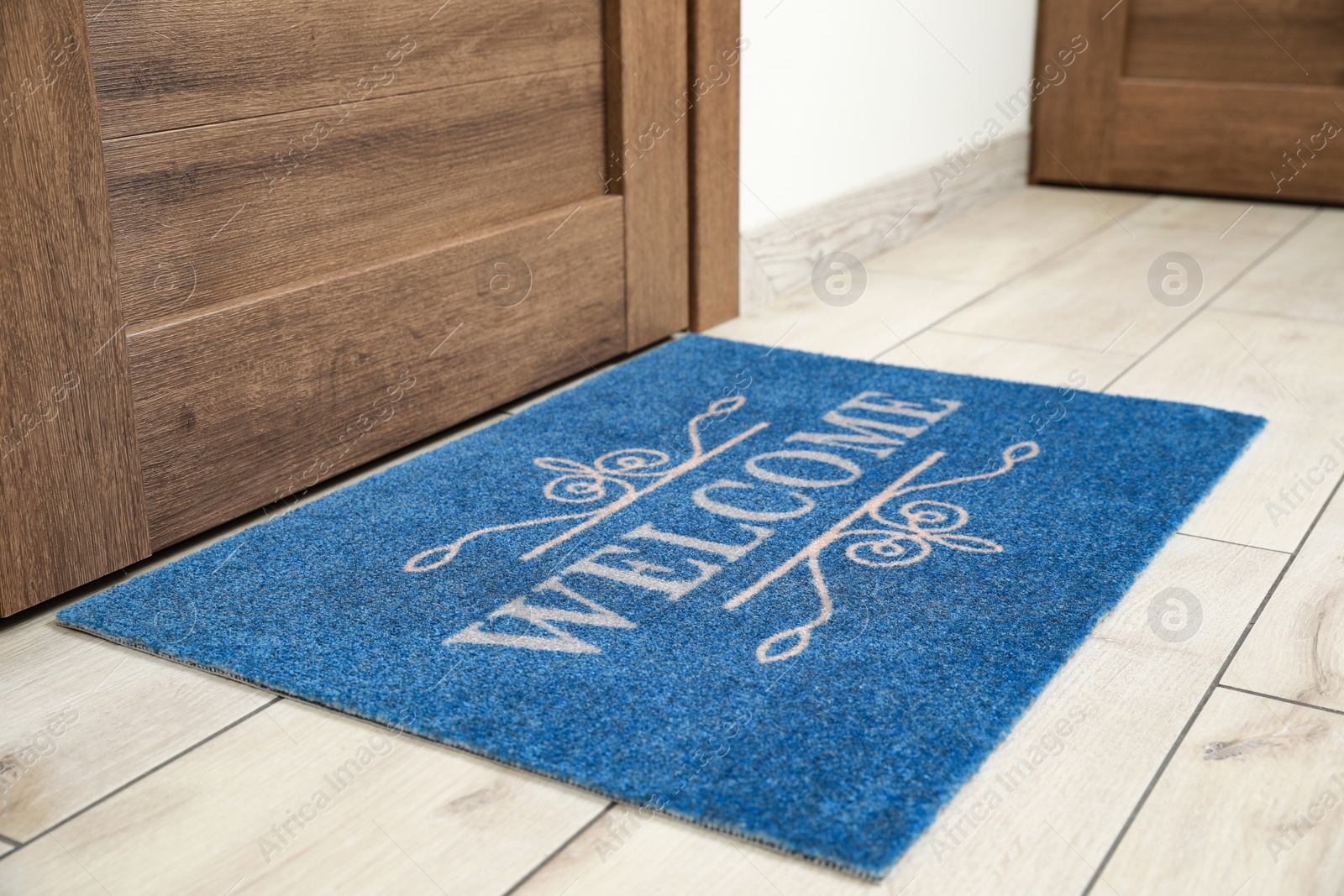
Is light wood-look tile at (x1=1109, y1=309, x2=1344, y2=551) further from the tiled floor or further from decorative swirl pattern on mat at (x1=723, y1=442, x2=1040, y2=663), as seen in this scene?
decorative swirl pattern on mat at (x1=723, y1=442, x2=1040, y2=663)

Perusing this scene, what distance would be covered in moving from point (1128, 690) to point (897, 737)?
0.22 meters

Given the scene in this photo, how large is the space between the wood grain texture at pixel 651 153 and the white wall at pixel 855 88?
17cm

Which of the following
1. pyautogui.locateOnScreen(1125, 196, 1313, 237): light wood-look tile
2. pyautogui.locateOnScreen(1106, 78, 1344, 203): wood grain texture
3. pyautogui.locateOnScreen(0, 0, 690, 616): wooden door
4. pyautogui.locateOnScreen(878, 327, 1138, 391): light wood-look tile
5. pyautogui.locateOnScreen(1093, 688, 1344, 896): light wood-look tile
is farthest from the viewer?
pyautogui.locateOnScreen(1106, 78, 1344, 203): wood grain texture

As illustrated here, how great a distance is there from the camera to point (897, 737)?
3.17 feet

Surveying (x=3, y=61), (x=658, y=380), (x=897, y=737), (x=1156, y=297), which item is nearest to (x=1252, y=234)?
(x=1156, y=297)

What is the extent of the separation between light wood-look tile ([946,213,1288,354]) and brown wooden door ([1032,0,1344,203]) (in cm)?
32

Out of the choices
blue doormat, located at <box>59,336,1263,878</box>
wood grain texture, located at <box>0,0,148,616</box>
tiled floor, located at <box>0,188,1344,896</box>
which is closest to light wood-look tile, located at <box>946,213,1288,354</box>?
blue doormat, located at <box>59,336,1263,878</box>

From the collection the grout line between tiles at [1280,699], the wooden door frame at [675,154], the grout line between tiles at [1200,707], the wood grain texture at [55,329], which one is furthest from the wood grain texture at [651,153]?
the grout line between tiles at [1280,699]

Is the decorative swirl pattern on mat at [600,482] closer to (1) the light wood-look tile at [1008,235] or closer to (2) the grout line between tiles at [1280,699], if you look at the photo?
(2) the grout line between tiles at [1280,699]

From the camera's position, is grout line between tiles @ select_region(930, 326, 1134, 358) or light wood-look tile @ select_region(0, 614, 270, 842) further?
grout line between tiles @ select_region(930, 326, 1134, 358)

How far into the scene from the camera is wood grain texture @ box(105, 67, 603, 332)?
4.09ft

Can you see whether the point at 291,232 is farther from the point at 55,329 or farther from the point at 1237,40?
the point at 1237,40

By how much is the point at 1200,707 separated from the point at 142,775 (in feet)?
2.61

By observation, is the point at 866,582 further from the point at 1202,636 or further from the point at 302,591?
the point at 302,591
